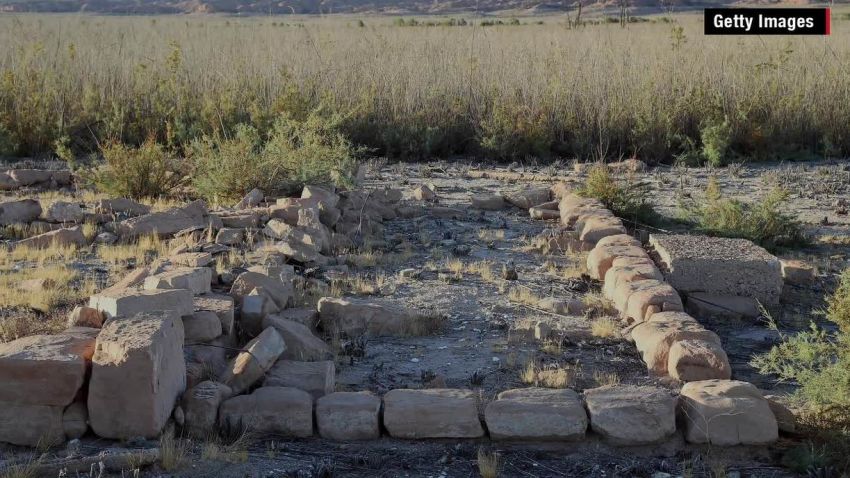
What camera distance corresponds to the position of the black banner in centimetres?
1564

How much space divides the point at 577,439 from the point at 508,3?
5909 centimetres

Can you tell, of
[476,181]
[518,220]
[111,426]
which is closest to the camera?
[111,426]

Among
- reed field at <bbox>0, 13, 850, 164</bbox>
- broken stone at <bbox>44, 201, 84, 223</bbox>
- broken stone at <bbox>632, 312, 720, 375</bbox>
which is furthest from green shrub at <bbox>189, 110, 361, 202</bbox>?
broken stone at <bbox>632, 312, 720, 375</bbox>

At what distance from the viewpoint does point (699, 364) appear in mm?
5250

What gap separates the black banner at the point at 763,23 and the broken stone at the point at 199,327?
12.2 m

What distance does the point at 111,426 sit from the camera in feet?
14.4

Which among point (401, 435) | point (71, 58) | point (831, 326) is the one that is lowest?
point (831, 326)

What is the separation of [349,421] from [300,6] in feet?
196

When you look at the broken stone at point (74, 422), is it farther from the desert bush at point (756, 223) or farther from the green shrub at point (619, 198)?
the green shrub at point (619, 198)

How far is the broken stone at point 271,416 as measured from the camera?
458 centimetres

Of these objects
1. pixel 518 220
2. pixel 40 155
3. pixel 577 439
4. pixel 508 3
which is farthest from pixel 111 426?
pixel 508 3

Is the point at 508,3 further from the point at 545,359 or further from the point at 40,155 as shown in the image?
the point at 545,359

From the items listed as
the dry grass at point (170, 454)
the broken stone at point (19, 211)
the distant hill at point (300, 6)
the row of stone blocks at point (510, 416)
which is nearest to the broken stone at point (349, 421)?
the row of stone blocks at point (510, 416)

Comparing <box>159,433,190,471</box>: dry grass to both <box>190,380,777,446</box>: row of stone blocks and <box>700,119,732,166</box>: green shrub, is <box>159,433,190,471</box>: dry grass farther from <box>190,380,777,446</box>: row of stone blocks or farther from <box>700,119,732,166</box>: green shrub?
<box>700,119,732,166</box>: green shrub
